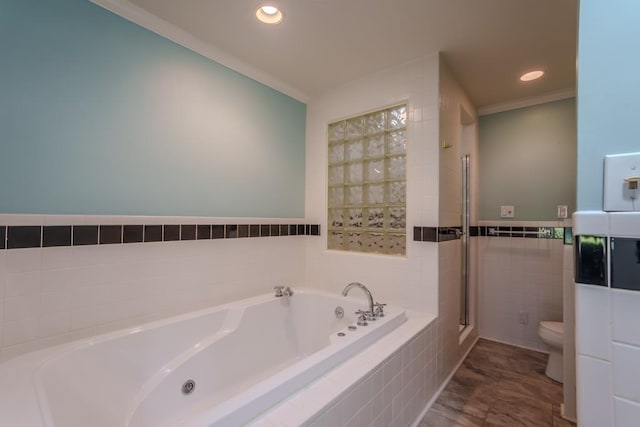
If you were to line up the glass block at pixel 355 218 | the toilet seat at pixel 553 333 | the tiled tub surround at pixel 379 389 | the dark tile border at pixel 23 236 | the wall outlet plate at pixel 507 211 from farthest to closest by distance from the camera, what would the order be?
1. the wall outlet plate at pixel 507 211
2. the glass block at pixel 355 218
3. the toilet seat at pixel 553 333
4. the dark tile border at pixel 23 236
5. the tiled tub surround at pixel 379 389

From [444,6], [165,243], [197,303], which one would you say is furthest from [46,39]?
[444,6]

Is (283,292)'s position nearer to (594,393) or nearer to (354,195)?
(354,195)

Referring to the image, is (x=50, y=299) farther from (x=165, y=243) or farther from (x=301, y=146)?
(x=301, y=146)

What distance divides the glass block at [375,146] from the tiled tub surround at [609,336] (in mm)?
1686

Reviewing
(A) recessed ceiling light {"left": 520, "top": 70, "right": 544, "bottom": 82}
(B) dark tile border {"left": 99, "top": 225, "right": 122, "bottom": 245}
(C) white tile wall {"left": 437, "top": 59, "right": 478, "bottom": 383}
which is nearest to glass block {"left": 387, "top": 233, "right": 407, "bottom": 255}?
(C) white tile wall {"left": 437, "top": 59, "right": 478, "bottom": 383}

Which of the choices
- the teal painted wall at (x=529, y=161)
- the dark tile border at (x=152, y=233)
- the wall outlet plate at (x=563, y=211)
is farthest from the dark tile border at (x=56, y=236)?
the wall outlet plate at (x=563, y=211)

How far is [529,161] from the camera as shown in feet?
8.73

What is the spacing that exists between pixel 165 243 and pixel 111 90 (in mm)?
874

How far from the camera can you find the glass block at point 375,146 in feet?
7.35

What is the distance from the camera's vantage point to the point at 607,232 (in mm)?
608

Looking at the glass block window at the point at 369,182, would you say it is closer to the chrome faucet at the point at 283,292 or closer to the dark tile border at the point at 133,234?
the chrome faucet at the point at 283,292

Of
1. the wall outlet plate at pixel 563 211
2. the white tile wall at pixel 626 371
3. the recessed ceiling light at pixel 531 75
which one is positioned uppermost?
the recessed ceiling light at pixel 531 75

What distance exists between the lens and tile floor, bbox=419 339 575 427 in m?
1.68

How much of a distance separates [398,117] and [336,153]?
61 centimetres
